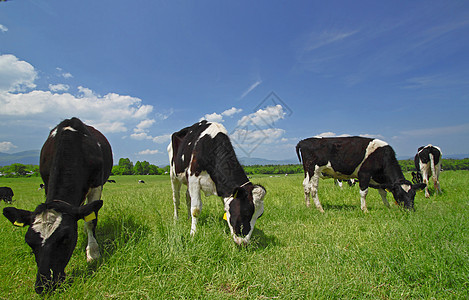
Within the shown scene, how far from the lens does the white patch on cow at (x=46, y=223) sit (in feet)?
9.72

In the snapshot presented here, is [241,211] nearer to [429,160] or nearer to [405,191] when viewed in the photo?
[405,191]

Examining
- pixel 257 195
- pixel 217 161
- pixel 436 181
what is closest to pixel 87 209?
pixel 217 161

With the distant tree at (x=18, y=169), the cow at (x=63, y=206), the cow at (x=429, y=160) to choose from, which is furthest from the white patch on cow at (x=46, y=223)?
the distant tree at (x=18, y=169)

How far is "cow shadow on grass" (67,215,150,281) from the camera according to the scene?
3.39m

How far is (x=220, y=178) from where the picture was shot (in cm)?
496

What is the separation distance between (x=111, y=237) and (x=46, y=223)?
6.52 ft

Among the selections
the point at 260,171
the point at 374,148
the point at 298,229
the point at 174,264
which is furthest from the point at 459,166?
the point at 174,264

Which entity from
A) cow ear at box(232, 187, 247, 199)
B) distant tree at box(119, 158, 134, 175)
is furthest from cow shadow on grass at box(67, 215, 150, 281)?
distant tree at box(119, 158, 134, 175)

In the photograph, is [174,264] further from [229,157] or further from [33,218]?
[229,157]

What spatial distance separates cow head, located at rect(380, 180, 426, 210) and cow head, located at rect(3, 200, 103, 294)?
8.80 metres

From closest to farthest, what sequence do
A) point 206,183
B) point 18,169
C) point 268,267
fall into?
point 268,267 → point 206,183 → point 18,169

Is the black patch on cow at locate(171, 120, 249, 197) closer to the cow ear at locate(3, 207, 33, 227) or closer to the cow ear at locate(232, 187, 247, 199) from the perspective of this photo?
the cow ear at locate(232, 187, 247, 199)

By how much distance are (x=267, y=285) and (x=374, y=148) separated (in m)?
7.69

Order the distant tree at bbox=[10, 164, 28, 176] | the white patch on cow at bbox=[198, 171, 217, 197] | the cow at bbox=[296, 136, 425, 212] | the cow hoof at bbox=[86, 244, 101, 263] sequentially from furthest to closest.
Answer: the distant tree at bbox=[10, 164, 28, 176], the cow at bbox=[296, 136, 425, 212], the white patch on cow at bbox=[198, 171, 217, 197], the cow hoof at bbox=[86, 244, 101, 263]
